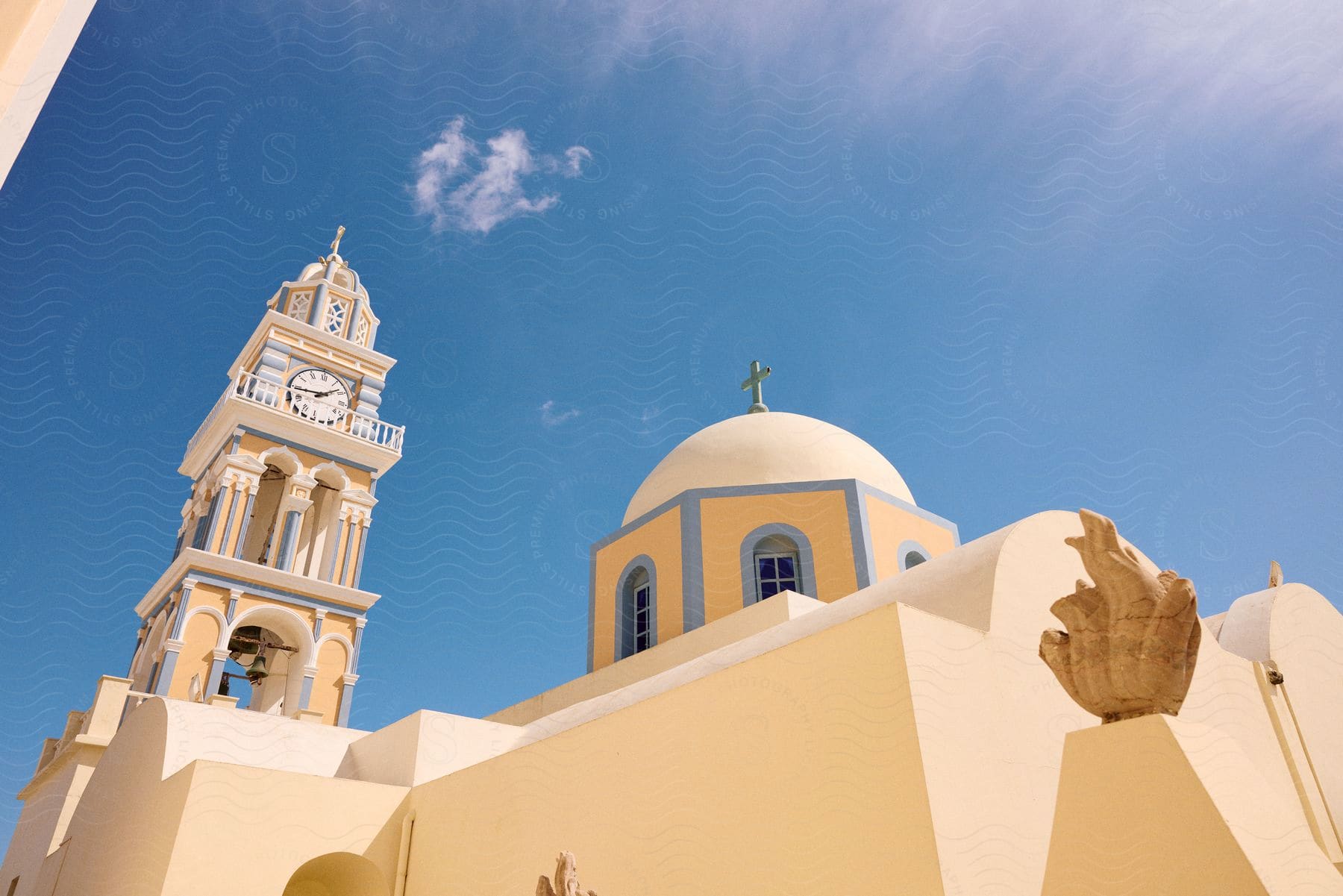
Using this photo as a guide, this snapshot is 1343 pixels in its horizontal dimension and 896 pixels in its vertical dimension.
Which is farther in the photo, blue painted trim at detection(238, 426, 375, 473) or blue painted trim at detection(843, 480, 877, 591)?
blue painted trim at detection(238, 426, 375, 473)

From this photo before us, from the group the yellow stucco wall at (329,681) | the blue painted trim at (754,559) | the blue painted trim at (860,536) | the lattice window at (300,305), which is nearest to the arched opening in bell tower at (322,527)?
the yellow stucco wall at (329,681)

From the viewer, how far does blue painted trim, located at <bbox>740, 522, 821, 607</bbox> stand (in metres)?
10.5

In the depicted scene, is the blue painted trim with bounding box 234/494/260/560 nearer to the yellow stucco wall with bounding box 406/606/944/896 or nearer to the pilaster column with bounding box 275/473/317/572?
the pilaster column with bounding box 275/473/317/572

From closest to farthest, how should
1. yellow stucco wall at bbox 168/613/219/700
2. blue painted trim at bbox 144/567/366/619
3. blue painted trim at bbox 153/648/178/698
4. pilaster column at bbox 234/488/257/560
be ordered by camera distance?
blue painted trim at bbox 153/648/178/698, yellow stucco wall at bbox 168/613/219/700, blue painted trim at bbox 144/567/366/619, pilaster column at bbox 234/488/257/560

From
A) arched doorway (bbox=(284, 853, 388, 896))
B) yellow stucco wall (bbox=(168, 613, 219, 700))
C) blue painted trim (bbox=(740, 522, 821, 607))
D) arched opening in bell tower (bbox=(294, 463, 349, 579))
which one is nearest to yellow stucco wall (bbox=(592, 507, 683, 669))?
blue painted trim (bbox=(740, 522, 821, 607))

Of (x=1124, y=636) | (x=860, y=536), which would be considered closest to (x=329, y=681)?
(x=860, y=536)

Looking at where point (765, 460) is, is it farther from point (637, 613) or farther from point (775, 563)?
point (637, 613)

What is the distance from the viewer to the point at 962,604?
590 cm

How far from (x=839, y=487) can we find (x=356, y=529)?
8530 mm

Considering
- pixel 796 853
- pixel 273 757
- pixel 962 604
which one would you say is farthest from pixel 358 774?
pixel 962 604

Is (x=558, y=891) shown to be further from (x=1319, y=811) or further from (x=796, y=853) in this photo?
(x=1319, y=811)

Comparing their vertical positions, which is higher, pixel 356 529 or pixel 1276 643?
pixel 356 529

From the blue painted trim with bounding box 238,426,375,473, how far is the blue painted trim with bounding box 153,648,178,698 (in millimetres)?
3734

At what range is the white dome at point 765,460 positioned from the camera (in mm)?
11375
